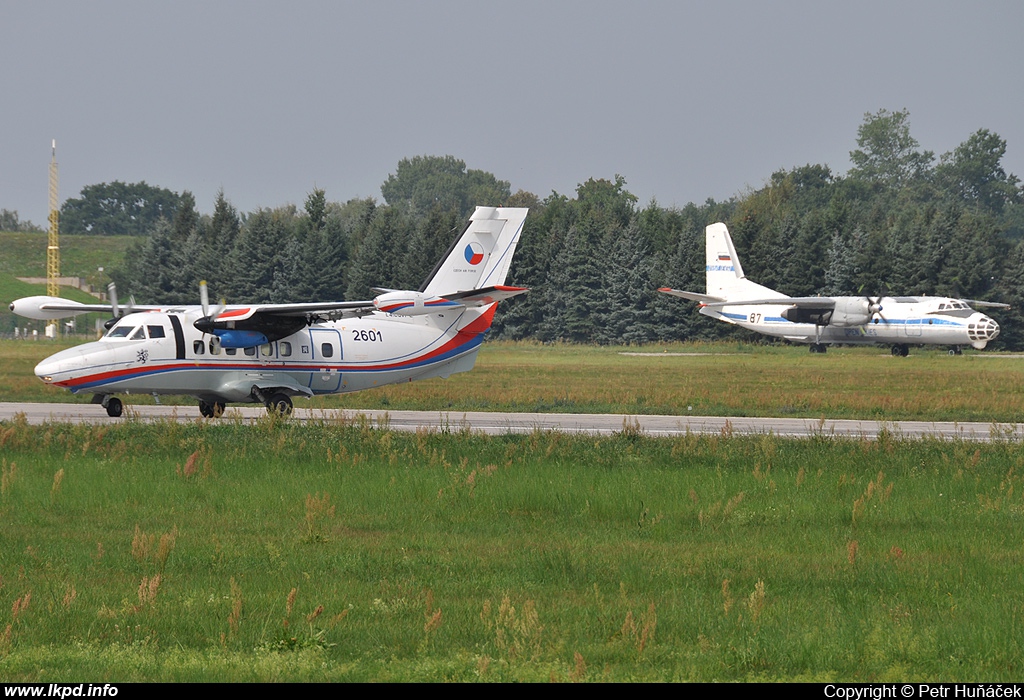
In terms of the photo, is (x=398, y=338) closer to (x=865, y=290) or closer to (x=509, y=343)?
(x=509, y=343)

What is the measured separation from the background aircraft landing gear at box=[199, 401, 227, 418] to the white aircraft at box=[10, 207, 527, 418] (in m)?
0.03

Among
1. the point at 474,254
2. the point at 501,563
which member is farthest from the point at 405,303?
the point at 501,563

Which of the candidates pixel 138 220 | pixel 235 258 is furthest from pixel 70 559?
pixel 138 220

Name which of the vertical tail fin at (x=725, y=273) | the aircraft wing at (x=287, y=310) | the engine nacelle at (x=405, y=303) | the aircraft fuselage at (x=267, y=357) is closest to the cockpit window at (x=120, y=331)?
the aircraft fuselage at (x=267, y=357)

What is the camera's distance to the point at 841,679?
25.3ft

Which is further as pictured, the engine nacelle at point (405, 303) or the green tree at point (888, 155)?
the green tree at point (888, 155)

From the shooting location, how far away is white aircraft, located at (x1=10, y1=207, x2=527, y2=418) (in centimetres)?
2652

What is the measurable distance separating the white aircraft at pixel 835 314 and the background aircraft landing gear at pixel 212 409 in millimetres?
37345

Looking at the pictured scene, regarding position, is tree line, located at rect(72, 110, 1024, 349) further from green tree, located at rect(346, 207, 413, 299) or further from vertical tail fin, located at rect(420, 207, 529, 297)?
vertical tail fin, located at rect(420, 207, 529, 297)

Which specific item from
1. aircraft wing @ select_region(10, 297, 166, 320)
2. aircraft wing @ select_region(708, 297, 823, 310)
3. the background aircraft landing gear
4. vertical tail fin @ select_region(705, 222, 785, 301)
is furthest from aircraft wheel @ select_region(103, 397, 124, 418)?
vertical tail fin @ select_region(705, 222, 785, 301)

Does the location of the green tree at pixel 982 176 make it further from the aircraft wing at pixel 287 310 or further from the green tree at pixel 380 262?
the aircraft wing at pixel 287 310

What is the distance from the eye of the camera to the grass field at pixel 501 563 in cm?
802

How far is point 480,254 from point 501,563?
20.9 metres

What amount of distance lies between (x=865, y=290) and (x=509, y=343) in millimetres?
26404
